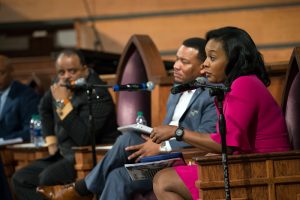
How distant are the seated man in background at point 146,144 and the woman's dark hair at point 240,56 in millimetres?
621

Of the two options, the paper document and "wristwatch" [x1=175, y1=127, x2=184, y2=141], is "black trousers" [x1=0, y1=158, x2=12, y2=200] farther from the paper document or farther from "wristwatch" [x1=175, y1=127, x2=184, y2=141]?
"wristwatch" [x1=175, y1=127, x2=184, y2=141]

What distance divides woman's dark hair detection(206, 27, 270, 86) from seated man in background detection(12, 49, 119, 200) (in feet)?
5.56

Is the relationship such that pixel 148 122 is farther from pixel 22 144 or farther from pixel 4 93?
pixel 4 93

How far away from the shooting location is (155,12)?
7805 mm

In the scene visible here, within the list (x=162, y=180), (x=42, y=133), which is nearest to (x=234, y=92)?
(x=162, y=180)

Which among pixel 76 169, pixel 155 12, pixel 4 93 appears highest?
pixel 155 12

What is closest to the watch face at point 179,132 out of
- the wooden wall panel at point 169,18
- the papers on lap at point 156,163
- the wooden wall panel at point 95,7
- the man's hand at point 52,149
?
the papers on lap at point 156,163

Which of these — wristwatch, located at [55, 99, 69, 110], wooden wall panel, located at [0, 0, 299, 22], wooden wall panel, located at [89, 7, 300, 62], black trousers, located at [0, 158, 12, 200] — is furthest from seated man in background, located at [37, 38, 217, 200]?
wooden wall panel, located at [0, 0, 299, 22]

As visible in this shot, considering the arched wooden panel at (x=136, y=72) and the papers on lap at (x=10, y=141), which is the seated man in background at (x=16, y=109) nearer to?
the papers on lap at (x=10, y=141)

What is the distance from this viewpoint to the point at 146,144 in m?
3.98

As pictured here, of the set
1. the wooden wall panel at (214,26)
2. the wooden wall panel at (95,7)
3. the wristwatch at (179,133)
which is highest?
the wooden wall panel at (95,7)

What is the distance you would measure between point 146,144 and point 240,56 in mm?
779

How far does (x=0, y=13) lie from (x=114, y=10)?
46.8 inches

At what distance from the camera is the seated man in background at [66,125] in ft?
16.8
